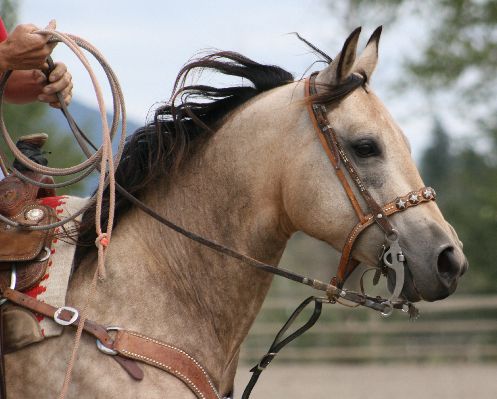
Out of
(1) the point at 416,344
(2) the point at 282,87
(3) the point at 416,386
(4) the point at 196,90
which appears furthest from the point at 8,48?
(1) the point at 416,344

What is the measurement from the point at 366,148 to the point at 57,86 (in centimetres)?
140

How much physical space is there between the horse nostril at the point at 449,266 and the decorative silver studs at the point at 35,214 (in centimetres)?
167

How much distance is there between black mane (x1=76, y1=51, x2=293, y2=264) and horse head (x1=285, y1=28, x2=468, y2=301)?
0.40 meters

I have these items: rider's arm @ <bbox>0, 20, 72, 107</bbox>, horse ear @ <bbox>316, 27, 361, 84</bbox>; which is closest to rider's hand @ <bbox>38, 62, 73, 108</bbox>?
rider's arm @ <bbox>0, 20, 72, 107</bbox>

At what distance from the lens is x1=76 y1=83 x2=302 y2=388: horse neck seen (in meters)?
3.70

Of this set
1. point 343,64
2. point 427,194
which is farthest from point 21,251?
point 427,194

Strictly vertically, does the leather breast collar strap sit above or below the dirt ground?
above

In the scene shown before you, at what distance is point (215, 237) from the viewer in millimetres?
3818

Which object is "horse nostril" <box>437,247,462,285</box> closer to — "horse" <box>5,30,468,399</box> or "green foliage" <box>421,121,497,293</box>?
"horse" <box>5,30,468,399</box>

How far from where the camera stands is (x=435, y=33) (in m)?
21.5

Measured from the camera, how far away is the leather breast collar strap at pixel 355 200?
11.6 ft

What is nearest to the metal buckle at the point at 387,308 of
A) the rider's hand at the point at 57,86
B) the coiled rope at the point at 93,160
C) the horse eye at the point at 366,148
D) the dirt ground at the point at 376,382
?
the horse eye at the point at 366,148

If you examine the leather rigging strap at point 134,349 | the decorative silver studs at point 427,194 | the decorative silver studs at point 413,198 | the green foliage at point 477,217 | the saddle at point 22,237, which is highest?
the decorative silver studs at point 427,194

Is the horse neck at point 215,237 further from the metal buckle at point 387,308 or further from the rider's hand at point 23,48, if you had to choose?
the rider's hand at point 23,48
